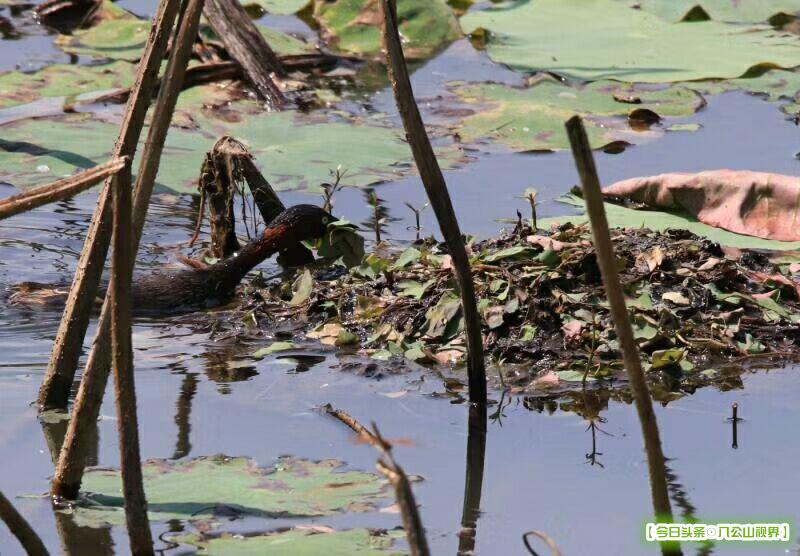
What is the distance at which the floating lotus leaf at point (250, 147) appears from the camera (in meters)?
6.20

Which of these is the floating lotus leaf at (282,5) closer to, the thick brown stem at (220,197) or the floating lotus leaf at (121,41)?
the floating lotus leaf at (121,41)

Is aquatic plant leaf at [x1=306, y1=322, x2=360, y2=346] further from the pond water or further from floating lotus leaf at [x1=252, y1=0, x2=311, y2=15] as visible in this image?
floating lotus leaf at [x1=252, y1=0, x2=311, y2=15]

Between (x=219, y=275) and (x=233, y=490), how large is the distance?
2.20 m

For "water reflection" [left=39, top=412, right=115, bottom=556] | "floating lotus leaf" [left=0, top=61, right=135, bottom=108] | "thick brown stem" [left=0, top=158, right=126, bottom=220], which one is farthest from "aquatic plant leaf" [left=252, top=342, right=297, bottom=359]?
"floating lotus leaf" [left=0, top=61, right=135, bottom=108]

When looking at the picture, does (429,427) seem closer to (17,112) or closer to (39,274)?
(39,274)

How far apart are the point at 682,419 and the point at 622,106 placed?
3.89 m

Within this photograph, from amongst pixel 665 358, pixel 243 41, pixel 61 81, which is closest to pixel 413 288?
pixel 665 358

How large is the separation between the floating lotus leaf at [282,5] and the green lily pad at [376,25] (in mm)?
332

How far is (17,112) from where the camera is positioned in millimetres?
7316

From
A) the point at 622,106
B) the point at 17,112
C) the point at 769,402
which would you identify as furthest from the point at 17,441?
the point at 622,106

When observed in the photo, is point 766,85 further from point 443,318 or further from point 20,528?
point 20,528

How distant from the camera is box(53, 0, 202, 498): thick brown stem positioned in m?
2.96

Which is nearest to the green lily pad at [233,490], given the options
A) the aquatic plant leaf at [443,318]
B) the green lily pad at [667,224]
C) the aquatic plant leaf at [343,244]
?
the aquatic plant leaf at [443,318]

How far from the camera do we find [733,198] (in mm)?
5695
